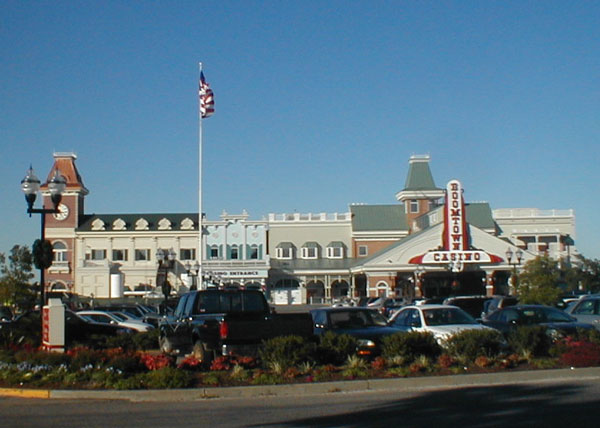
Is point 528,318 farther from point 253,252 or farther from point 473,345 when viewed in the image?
point 253,252

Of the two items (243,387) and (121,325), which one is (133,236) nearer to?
(121,325)

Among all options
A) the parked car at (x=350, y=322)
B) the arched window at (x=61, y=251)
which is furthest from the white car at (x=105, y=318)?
the arched window at (x=61, y=251)

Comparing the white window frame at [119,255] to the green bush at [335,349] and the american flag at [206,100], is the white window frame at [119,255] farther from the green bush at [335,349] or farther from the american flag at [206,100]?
the green bush at [335,349]

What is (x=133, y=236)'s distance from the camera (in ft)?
274

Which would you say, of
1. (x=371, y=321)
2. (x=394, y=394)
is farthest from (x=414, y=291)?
(x=394, y=394)

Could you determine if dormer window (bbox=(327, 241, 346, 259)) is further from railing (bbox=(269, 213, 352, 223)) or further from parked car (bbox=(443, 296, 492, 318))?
parked car (bbox=(443, 296, 492, 318))

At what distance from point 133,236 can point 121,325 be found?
5448 centimetres

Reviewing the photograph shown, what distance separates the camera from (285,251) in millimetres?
83062

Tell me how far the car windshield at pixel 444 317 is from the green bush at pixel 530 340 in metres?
3.06

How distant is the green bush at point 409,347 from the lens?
15.8 metres

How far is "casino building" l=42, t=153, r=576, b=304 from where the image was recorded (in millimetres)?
80000

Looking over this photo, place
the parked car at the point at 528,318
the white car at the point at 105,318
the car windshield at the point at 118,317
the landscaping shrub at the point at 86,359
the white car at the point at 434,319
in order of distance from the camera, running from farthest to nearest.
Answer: the car windshield at the point at 118,317 → the white car at the point at 105,318 → the parked car at the point at 528,318 → the white car at the point at 434,319 → the landscaping shrub at the point at 86,359

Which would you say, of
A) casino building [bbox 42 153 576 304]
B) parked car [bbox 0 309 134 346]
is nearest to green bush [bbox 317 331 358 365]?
parked car [bbox 0 309 134 346]

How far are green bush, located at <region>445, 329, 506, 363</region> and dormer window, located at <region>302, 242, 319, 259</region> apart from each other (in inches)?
2625
